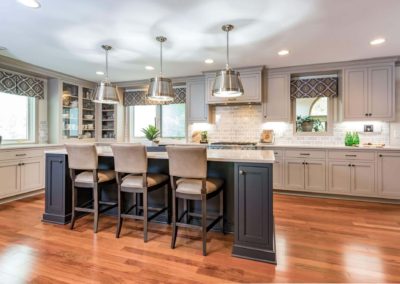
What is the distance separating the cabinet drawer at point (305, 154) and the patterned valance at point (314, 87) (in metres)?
1.11

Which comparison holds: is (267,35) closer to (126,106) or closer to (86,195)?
(86,195)

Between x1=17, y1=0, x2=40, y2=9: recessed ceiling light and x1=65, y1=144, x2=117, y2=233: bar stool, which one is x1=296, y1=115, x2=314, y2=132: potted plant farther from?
x1=17, y1=0, x2=40, y2=9: recessed ceiling light

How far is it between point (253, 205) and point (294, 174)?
2395 mm

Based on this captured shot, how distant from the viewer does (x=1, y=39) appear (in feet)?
10.4

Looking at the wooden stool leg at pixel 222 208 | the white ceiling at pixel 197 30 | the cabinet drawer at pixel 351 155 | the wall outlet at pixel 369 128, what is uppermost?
the white ceiling at pixel 197 30

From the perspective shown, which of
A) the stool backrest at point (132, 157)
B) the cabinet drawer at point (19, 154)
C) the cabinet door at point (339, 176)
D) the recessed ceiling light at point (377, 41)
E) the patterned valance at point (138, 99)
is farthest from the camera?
the patterned valance at point (138, 99)

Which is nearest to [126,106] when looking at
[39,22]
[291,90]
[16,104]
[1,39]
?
[16,104]

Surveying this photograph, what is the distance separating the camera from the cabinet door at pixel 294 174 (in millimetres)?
4223

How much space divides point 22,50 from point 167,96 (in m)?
2.44

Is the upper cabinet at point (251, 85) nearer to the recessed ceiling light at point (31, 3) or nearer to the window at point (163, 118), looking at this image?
the window at point (163, 118)

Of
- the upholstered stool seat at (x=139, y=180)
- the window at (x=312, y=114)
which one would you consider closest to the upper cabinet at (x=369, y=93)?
the window at (x=312, y=114)

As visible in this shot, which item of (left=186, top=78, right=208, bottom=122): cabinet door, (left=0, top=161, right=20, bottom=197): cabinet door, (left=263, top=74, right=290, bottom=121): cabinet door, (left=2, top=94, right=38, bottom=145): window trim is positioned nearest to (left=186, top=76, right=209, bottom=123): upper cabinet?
(left=186, top=78, right=208, bottom=122): cabinet door

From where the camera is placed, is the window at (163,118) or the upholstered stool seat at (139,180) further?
the window at (163,118)

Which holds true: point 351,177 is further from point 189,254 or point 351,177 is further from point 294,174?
point 189,254
